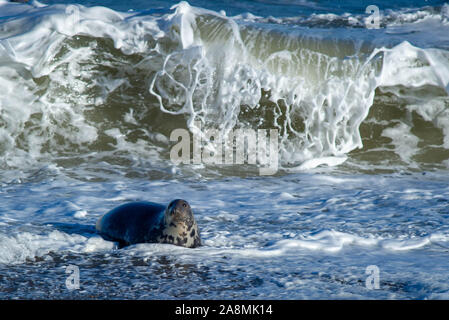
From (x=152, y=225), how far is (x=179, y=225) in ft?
0.57

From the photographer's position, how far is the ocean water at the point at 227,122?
13.2 feet

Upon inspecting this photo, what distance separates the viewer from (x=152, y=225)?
3359mm

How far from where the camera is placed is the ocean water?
403 cm

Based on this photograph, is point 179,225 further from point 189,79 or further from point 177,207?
point 189,79

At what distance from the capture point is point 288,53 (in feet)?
22.5

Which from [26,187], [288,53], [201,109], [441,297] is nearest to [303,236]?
[441,297]

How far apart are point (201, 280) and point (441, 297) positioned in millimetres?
1101

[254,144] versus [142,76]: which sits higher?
[142,76]

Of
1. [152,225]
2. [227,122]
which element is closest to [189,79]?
[227,122]

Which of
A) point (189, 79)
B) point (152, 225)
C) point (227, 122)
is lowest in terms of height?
point (152, 225)

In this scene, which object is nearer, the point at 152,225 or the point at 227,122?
the point at 152,225

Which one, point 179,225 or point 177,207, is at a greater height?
point 177,207

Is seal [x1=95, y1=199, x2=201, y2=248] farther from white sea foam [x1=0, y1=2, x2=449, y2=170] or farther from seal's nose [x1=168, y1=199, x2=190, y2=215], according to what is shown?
white sea foam [x1=0, y1=2, x2=449, y2=170]
